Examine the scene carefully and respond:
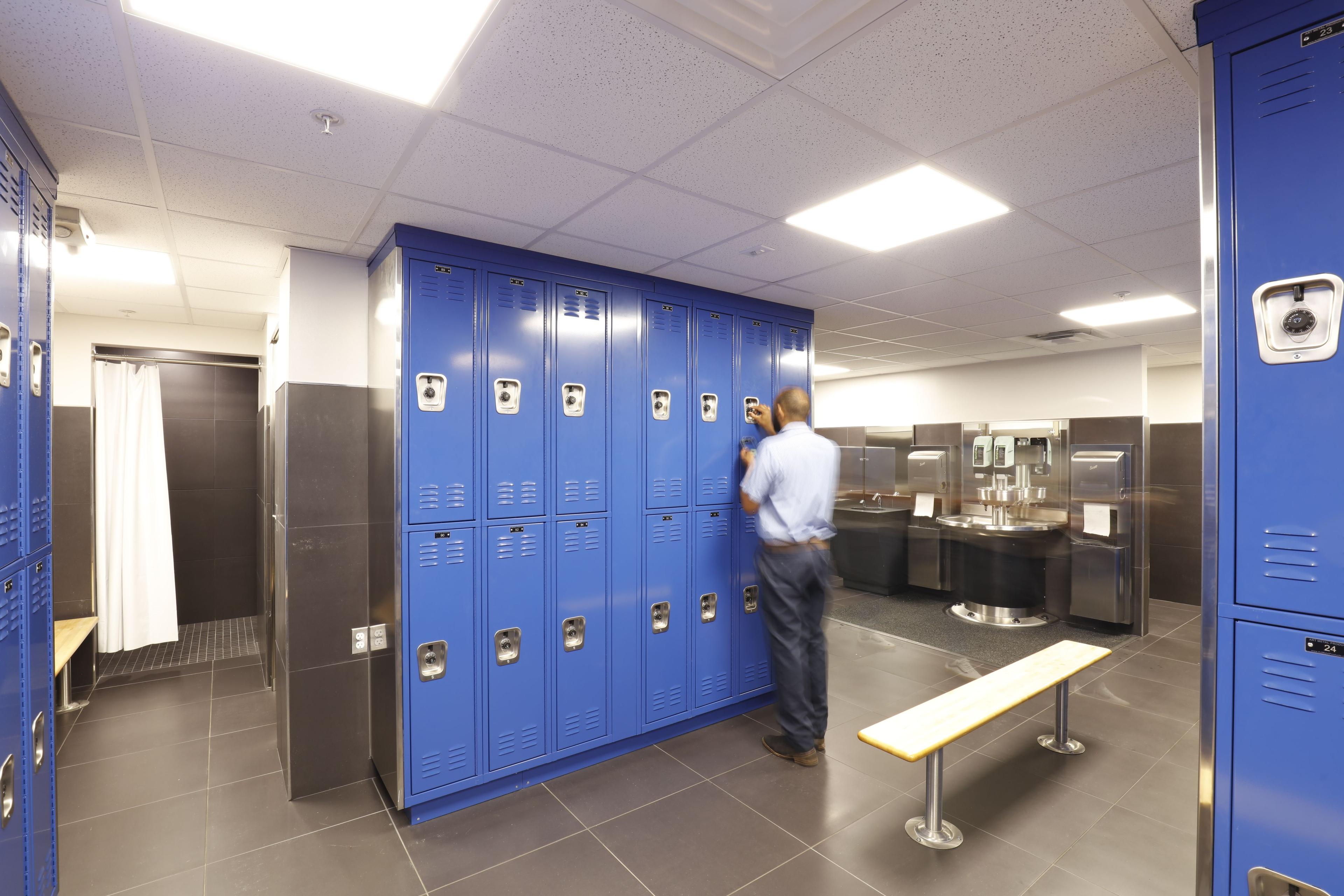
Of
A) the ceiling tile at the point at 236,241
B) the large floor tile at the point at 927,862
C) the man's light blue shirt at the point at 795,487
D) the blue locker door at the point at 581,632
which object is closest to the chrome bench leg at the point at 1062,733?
the large floor tile at the point at 927,862

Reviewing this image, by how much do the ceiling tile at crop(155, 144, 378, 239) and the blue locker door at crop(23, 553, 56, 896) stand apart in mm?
1349

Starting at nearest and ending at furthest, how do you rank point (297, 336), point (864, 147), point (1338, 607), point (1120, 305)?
point (1338, 607)
point (864, 147)
point (297, 336)
point (1120, 305)

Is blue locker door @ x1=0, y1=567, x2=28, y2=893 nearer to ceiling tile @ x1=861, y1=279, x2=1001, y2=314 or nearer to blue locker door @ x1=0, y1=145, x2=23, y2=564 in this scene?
blue locker door @ x1=0, y1=145, x2=23, y2=564

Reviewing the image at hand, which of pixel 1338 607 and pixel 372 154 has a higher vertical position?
pixel 372 154

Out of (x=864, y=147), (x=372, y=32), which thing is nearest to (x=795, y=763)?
(x=864, y=147)

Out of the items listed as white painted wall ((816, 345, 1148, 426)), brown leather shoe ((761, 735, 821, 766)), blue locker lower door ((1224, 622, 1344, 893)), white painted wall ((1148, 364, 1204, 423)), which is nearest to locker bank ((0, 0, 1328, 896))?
blue locker lower door ((1224, 622, 1344, 893))

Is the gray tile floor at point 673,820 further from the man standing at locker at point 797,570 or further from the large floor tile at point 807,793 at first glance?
the man standing at locker at point 797,570

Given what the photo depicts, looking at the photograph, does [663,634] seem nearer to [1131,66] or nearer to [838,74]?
[838,74]

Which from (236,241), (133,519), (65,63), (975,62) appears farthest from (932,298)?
(133,519)

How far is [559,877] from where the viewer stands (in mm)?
2340

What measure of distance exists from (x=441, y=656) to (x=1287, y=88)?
328 cm

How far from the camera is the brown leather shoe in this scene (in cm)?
318

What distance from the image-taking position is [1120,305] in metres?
4.11

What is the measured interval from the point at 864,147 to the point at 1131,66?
0.69m
